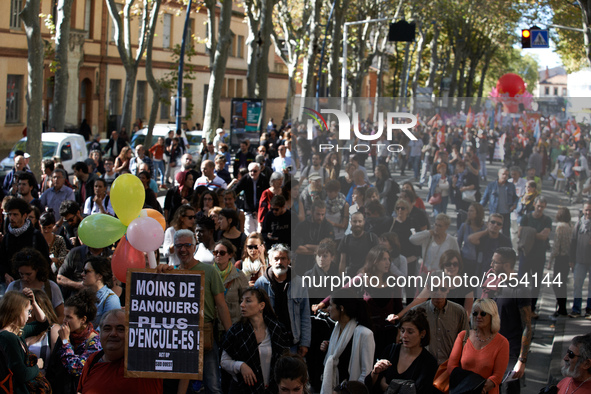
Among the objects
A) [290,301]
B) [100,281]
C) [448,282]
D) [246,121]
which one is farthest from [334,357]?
[246,121]

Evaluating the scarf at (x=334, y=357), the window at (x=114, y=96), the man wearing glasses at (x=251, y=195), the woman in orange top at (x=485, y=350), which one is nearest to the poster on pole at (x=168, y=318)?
the scarf at (x=334, y=357)

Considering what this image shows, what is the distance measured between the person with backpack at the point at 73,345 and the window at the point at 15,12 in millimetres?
30397

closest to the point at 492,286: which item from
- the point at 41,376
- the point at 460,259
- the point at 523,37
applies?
the point at 460,259

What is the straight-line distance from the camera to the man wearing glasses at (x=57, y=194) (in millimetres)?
11297

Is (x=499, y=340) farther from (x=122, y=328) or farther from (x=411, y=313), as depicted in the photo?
(x=122, y=328)

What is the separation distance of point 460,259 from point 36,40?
12.5m

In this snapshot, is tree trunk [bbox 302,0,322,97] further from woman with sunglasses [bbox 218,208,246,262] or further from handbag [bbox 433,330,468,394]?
handbag [bbox 433,330,468,394]

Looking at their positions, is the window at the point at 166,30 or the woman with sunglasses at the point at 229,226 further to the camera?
the window at the point at 166,30

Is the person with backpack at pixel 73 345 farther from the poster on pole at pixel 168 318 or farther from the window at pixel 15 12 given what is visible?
the window at pixel 15 12

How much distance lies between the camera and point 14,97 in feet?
115

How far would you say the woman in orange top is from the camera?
19.7 feet

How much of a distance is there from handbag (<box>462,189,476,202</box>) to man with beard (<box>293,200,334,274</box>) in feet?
3.51

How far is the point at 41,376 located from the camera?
5.52m

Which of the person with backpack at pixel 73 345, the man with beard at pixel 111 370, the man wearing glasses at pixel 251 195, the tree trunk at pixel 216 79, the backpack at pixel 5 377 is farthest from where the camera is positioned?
the tree trunk at pixel 216 79
